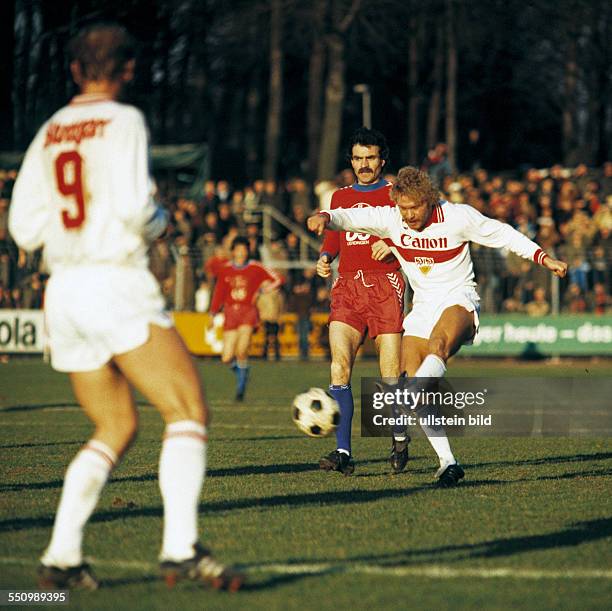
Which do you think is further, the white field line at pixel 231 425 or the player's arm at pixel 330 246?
the white field line at pixel 231 425

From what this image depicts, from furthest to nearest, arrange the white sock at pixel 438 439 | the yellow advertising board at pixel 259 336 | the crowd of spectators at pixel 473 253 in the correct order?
1. the yellow advertising board at pixel 259 336
2. the crowd of spectators at pixel 473 253
3. the white sock at pixel 438 439

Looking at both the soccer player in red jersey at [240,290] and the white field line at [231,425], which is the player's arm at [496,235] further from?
the soccer player in red jersey at [240,290]

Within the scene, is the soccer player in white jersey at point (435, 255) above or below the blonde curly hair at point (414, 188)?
below

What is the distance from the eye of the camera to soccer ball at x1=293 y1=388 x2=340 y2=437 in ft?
29.4

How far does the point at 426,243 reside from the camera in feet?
32.0

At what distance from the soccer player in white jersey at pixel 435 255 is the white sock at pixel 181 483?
3791 mm

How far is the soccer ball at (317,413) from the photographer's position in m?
8.97

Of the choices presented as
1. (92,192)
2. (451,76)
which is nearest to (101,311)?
(92,192)

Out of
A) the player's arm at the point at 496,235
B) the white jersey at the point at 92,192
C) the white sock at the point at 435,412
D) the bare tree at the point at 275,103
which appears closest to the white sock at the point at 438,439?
the white sock at the point at 435,412

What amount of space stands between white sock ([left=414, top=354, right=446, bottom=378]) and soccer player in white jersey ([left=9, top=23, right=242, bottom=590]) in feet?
12.3

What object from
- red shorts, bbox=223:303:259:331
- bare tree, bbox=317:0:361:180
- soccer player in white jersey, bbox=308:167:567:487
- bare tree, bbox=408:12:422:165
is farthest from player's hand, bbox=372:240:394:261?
bare tree, bbox=408:12:422:165

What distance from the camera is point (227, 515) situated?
8.00m

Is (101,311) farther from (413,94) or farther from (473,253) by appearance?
(413,94)

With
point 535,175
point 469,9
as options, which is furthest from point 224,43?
point 535,175
